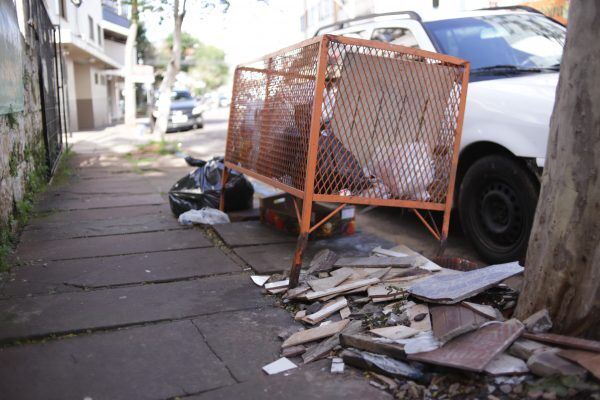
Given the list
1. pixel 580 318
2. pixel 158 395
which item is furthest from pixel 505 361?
pixel 158 395

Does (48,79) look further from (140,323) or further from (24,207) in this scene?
(140,323)

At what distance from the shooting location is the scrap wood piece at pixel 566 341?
7.97ft

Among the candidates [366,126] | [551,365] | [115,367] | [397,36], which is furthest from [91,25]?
[551,365]

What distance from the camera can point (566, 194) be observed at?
2615 mm

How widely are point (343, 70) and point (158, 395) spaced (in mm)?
2575

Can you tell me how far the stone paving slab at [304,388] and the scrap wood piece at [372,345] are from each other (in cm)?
14

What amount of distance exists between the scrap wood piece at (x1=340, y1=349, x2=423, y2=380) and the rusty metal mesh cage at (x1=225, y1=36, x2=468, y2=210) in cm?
140

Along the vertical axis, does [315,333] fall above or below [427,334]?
below

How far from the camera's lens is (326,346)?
2947 mm

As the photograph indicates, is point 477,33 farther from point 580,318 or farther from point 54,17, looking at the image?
point 54,17

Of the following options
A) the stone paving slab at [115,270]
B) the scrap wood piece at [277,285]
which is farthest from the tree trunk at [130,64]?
the scrap wood piece at [277,285]

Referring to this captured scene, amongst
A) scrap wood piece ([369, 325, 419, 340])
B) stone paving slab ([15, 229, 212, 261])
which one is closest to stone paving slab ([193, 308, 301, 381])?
scrap wood piece ([369, 325, 419, 340])

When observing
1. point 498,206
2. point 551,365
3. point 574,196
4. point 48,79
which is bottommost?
point 551,365

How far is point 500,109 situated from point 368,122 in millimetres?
1149
